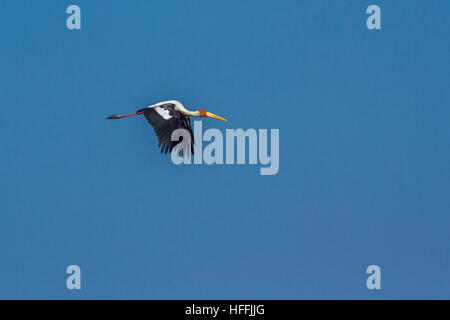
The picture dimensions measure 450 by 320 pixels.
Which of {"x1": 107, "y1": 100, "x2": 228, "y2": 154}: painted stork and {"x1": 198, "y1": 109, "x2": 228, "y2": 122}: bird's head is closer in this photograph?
{"x1": 107, "y1": 100, "x2": 228, "y2": 154}: painted stork

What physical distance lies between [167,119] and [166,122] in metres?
0.08

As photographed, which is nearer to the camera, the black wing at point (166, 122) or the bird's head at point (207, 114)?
the black wing at point (166, 122)

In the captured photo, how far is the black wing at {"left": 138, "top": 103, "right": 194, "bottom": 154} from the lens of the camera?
50.6 ft

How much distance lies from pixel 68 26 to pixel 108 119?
2216mm

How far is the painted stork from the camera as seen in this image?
15.4 meters

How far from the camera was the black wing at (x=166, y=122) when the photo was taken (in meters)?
15.4

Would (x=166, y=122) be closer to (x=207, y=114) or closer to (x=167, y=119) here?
(x=167, y=119)

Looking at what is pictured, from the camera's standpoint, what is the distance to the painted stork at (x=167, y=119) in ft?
50.6

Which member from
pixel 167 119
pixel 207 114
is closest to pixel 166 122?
pixel 167 119

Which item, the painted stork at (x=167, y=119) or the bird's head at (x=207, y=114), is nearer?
the painted stork at (x=167, y=119)

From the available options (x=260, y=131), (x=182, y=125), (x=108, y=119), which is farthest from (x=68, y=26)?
(x=260, y=131)

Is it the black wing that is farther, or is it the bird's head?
the bird's head
